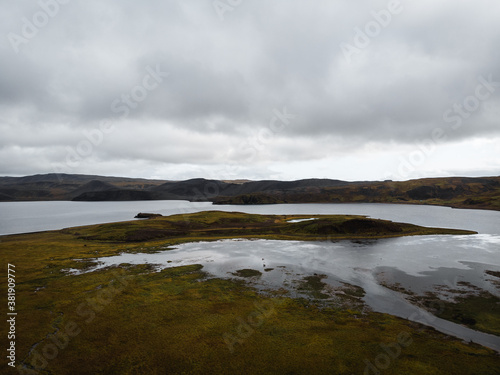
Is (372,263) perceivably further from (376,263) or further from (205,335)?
(205,335)

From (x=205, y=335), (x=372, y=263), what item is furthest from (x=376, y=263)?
(x=205, y=335)

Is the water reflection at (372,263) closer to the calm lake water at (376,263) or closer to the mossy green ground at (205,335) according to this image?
the calm lake water at (376,263)

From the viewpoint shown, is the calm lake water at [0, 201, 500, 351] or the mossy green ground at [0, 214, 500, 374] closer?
the mossy green ground at [0, 214, 500, 374]

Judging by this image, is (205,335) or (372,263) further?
(372,263)

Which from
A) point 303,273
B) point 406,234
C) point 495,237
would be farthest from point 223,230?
point 495,237

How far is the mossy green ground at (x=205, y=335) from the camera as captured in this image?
59.7ft

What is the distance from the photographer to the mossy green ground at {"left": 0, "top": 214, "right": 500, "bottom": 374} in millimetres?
18188

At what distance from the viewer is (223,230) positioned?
297 feet

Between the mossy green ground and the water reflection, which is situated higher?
the mossy green ground

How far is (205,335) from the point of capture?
22.3m

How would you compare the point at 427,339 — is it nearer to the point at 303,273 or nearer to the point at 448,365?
the point at 448,365

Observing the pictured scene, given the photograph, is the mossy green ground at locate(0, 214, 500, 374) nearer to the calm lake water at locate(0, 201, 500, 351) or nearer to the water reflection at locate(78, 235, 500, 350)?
the calm lake water at locate(0, 201, 500, 351)

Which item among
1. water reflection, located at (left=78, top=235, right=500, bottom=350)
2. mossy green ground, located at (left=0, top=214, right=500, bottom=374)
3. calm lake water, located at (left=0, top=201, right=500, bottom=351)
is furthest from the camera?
water reflection, located at (left=78, top=235, right=500, bottom=350)

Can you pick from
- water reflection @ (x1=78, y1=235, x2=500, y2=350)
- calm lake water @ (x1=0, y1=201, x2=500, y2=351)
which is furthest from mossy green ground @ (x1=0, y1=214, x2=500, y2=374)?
water reflection @ (x1=78, y1=235, x2=500, y2=350)
